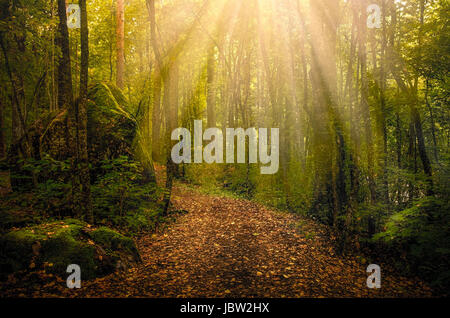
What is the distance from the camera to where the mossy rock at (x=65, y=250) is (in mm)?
4477

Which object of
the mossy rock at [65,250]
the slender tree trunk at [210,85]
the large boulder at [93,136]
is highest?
the slender tree trunk at [210,85]

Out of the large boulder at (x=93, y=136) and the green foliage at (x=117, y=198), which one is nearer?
the green foliage at (x=117, y=198)

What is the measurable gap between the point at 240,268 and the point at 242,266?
0.12m

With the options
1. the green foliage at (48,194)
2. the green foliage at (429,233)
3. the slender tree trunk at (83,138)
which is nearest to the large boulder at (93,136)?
the green foliage at (48,194)

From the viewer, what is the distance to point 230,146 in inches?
723

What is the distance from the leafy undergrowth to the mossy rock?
28 centimetres

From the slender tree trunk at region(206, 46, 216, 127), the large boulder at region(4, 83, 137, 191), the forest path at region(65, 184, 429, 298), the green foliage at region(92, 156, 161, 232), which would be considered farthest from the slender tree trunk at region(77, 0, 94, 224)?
the slender tree trunk at region(206, 46, 216, 127)

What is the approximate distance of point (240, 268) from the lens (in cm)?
568

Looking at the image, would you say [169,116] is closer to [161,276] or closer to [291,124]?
[161,276]

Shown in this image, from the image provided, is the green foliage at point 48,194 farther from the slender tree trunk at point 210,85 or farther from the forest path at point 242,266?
the slender tree trunk at point 210,85

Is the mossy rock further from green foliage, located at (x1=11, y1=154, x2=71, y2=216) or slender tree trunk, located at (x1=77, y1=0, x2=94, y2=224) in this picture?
green foliage, located at (x1=11, y1=154, x2=71, y2=216)

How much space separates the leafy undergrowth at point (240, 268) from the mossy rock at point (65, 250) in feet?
0.92

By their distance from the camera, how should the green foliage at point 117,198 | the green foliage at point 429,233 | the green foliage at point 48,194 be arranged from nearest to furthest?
1. the green foliage at point 429,233
2. the green foliage at point 48,194
3. the green foliage at point 117,198

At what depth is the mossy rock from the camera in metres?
4.48
